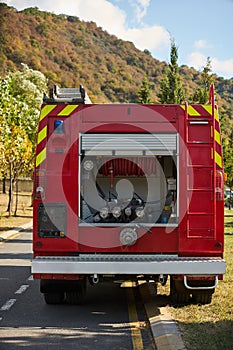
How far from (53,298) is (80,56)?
423 feet

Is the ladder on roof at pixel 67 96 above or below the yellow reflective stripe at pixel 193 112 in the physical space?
above

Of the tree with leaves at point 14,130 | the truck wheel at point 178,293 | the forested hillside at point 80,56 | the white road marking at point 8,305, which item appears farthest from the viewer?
the forested hillside at point 80,56

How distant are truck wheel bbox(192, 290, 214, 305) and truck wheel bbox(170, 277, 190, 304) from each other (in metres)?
0.11

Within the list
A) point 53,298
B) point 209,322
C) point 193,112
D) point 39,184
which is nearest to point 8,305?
point 53,298

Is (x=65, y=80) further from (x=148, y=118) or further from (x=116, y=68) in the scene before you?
(x=148, y=118)

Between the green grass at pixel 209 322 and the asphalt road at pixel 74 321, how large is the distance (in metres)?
0.47

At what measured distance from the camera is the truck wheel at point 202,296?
909 cm

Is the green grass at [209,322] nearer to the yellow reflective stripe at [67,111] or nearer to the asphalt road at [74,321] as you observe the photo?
the asphalt road at [74,321]

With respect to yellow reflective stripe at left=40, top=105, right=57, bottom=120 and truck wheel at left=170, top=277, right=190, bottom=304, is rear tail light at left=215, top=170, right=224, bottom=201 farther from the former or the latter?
yellow reflective stripe at left=40, top=105, right=57, bottom=120

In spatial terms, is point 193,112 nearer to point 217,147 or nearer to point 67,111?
point 217,147

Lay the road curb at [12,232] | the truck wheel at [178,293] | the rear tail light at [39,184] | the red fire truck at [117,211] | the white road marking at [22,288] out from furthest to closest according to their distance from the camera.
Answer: the road curb at [12,232] → the white road marking at [22,288] → the truck wheel at [178,293] → the rear tail light at [39,184] → the red fire truck at [117,211]

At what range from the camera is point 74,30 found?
15225 centimetres

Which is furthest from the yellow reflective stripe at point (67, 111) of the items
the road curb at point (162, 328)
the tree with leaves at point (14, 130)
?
the tree with leaves at point (14, 130)

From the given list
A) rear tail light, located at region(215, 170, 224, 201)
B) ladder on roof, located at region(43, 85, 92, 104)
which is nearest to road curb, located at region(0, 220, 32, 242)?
ladder on roof, located at region(43, 85, 92, 104)
